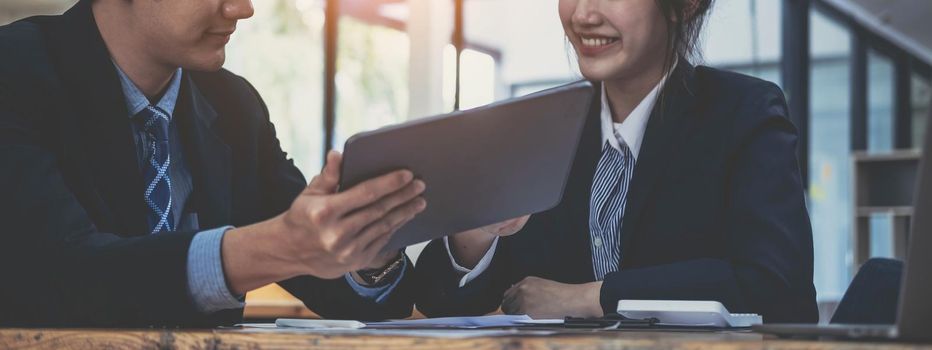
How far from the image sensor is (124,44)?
4.79ft

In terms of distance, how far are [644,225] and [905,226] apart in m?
6.15

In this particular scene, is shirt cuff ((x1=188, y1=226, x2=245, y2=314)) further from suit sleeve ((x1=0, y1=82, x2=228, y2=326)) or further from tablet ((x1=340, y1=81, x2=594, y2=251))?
tablet ((x1=340, y1=81, x2=594, y2=251))

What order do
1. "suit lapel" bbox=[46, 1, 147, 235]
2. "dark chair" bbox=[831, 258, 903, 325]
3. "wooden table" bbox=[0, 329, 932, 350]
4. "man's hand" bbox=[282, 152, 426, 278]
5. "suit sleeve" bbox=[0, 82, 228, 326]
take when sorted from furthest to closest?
1. "suit lapel" bbox=[46, 1, 147, 235]
2. "dark chair" bbox=[831, 258, 903, 325]
3. "suit sleeve" bbox=[0, 82, 228, 326]
4. "man's hand" bbox=[282, 152, 426, 278]
5. "wooden table" bbox=[0, 329, 932, 350]

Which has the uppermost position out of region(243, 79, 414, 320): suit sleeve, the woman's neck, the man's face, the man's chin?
the man's face

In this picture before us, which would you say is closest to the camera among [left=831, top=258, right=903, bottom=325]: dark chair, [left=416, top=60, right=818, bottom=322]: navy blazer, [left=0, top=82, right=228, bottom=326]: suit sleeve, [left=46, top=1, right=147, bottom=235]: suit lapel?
[left=0, top=82, right=228, bottom=326]: suit sleeve

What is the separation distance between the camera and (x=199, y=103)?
161 centimetres

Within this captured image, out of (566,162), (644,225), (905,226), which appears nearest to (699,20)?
(644,225)

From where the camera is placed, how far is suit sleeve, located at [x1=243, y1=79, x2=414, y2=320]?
4.90 feet

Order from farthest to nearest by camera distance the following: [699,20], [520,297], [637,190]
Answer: [699,20], [637,190], [520,297]

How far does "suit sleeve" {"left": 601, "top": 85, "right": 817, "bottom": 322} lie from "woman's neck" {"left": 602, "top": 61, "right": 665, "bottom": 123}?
0.21m

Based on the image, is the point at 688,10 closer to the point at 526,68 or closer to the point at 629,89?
the point at 629,89

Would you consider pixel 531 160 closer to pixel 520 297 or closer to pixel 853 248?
pixel 520 297

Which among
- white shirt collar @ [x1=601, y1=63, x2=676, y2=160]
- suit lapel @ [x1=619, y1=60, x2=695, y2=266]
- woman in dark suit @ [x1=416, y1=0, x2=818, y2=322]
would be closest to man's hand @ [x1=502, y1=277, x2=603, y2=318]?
woman in dark suit @ [x1=416, y1=0, x2=818, y2=322]

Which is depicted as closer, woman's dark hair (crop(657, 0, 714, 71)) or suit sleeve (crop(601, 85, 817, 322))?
suit sleeve (crop(601, 85, 817, 322))
